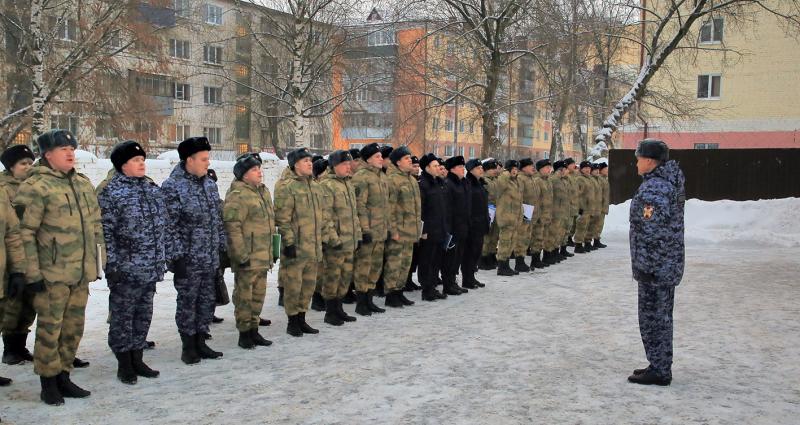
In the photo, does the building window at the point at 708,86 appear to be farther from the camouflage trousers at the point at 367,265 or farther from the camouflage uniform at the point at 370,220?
the camouflage trousers at the point at 367,265

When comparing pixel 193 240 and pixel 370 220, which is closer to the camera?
pixel 193 240

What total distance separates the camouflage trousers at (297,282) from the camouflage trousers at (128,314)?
173 cm

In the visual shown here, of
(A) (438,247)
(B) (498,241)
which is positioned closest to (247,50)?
(B) (498,241)

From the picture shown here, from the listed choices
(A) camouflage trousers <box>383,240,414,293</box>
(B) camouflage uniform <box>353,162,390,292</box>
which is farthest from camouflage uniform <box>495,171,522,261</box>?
(B) camouflage uniform <box>353,162,390,292</box>

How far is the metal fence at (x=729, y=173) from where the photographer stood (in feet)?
72.3

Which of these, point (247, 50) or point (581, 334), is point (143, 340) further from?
point (247, 50)

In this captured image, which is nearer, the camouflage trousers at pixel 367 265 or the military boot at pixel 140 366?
the military boot at pixel 140 366

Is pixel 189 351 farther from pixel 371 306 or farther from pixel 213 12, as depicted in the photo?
pixel 213 12

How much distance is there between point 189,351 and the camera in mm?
6645

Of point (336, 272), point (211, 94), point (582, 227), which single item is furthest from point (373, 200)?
point (211, 94)

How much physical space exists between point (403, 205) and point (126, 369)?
14.3 ft

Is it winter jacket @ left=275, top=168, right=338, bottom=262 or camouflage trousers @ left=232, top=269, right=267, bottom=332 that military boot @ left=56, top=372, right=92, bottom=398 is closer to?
camouflage trousers @ left=232, top=269, right=267, bottom=332

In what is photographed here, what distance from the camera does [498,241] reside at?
13.4m

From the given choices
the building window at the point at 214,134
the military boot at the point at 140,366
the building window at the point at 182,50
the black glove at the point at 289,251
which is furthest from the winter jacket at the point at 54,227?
the building window at the point at 214,134
